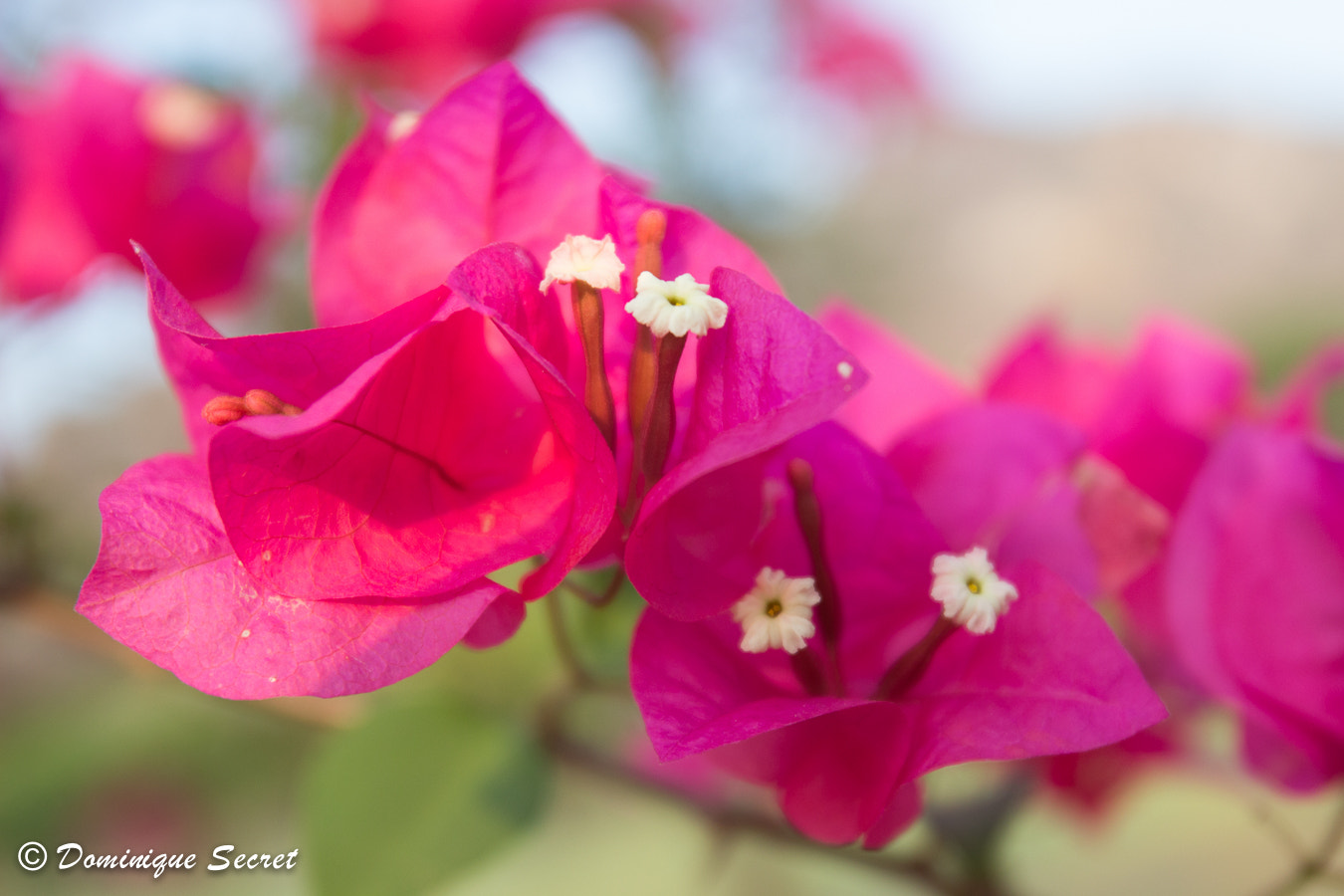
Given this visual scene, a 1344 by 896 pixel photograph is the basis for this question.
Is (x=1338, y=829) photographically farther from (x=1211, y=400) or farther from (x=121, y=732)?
(x=121, y=732)

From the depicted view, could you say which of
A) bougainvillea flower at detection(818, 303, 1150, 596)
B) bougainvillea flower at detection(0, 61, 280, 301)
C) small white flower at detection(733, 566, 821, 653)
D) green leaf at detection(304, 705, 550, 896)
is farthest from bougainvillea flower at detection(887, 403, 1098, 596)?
bougainvillea flower at detection(0, 61, 280, 301)

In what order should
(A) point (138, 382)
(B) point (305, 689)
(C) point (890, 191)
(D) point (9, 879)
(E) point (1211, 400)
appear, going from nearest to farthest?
1. (B) point (305, 689)
2. (E) point (1211, 400)
3. (A) point (138, 382)
4. (D) point (9, 879)
5. (C) point (890, 191)

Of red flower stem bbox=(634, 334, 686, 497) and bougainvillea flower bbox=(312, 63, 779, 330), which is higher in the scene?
bougainvillea flower bbox=(312, 63, 779, 330)

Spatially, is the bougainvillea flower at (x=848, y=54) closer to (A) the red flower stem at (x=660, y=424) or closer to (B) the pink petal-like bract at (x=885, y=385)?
(B) the pink petal-like bract at (x=885, y=385)

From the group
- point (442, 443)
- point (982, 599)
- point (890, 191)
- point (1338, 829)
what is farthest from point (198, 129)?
point (890, 191)

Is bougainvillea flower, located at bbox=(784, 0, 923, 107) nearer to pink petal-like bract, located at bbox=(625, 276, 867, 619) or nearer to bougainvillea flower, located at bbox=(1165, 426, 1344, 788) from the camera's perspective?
bougainvillea flower, located at bbox=(1165, 426, 1344, 788)

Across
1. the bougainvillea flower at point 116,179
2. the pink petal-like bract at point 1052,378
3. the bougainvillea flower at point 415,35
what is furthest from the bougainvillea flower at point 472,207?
the bougainvillea flower at point 415,35
